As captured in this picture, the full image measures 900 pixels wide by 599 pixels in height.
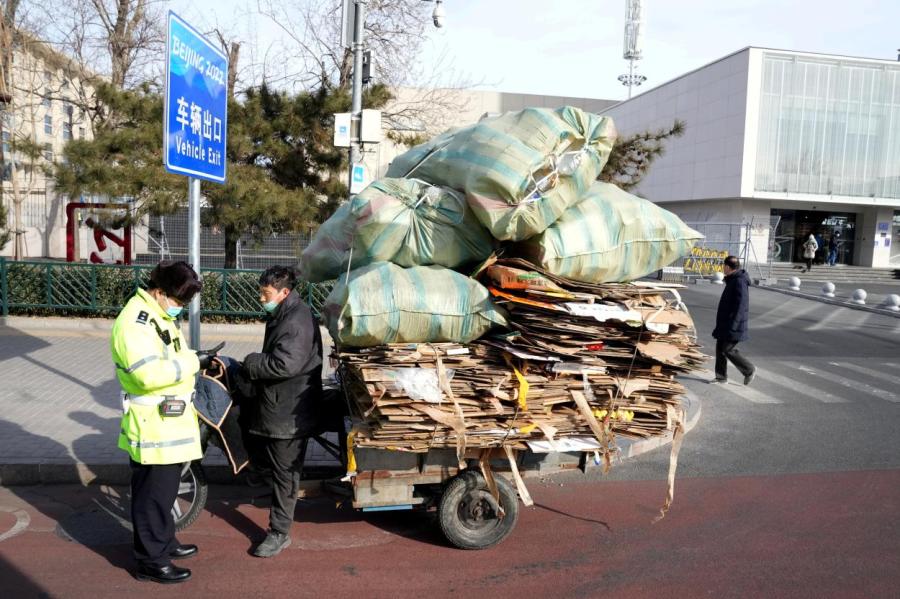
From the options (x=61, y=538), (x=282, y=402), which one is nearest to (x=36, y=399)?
(x=61, y=538)

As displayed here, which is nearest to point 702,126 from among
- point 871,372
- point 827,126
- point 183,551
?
point 827,126

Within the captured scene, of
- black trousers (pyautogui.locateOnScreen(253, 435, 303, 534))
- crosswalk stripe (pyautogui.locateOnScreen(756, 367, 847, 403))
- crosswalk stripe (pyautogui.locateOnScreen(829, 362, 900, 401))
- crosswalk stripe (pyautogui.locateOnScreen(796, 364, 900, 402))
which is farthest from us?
crosswalk stripe (pyautogui.locateOnScreen(829, 362, 900, 401))

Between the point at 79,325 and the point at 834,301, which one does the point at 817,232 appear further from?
the point at 79,325

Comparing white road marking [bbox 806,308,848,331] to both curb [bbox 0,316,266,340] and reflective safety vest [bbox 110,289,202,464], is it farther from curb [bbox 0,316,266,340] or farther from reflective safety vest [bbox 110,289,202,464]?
reflective safety vest [bbox 110,289,202,464]

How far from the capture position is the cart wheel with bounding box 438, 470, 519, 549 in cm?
418

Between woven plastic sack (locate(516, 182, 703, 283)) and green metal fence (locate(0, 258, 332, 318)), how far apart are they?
287 inches

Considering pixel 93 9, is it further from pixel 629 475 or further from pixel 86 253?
pixel 629 475

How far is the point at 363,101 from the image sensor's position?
12.4m

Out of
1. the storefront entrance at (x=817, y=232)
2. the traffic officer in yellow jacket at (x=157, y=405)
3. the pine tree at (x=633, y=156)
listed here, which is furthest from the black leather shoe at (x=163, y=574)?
the storefront entrance at (x=817, y=232)

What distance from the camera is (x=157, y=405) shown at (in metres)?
3.63

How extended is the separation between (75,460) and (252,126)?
775cm

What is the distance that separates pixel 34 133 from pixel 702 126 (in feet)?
110

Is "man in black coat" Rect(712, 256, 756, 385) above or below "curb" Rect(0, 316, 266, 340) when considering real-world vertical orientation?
above

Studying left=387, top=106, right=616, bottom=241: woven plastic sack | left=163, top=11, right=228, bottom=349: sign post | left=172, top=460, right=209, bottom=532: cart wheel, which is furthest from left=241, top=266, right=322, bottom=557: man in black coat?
left=387, top=106, right=616, bottom=241: woven plastic sack
